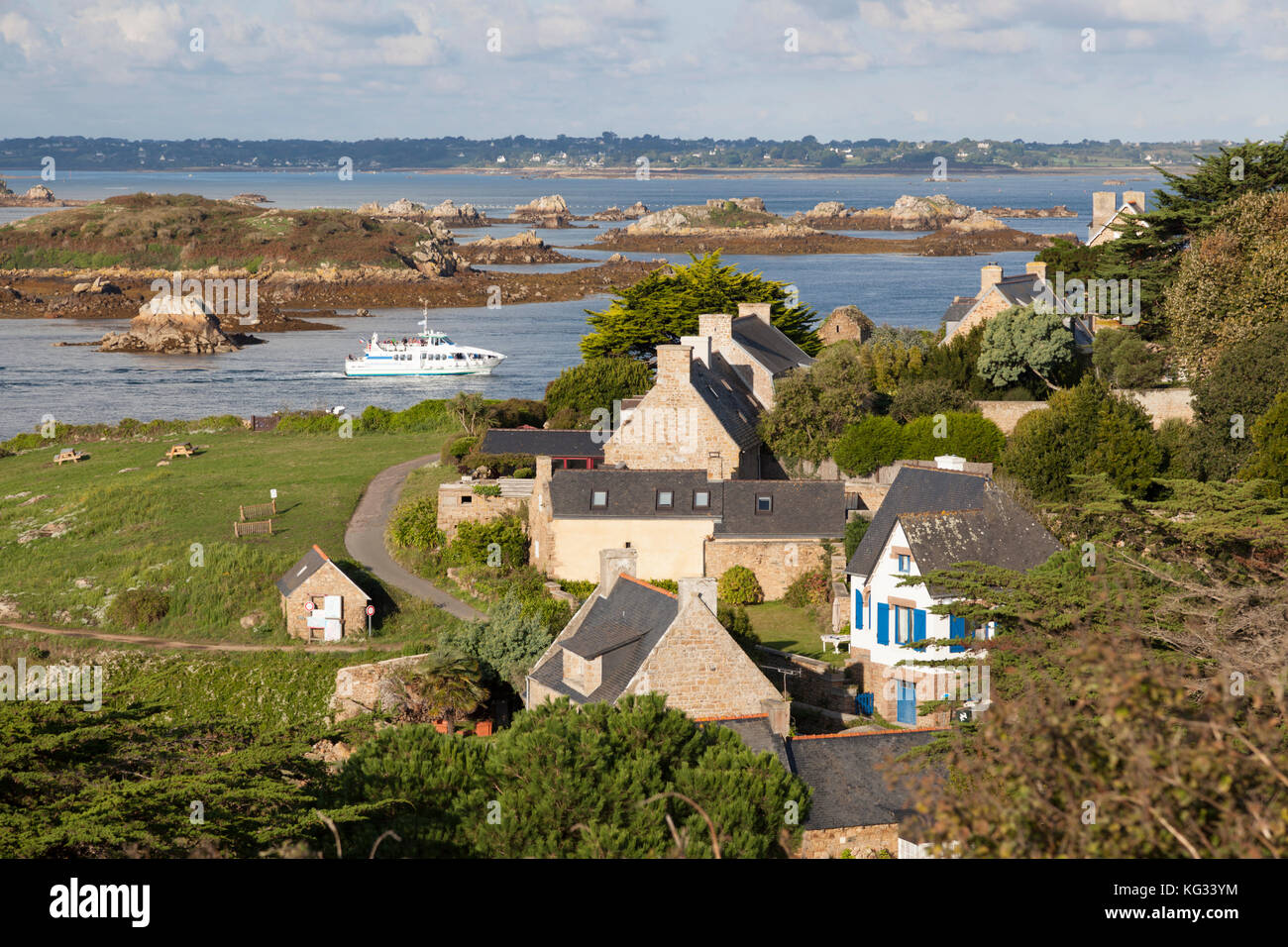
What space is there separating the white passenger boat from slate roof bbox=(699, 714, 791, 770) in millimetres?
71049

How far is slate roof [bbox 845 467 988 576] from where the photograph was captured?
30.5m

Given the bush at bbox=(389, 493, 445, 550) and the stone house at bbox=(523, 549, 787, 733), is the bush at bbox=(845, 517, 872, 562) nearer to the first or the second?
the stone house at bbox=(523, 549, 787, 733)

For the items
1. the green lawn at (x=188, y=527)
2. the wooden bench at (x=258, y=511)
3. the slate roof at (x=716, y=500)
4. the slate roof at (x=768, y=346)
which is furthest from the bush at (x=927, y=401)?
the wooden bench at (x=258, y=511)

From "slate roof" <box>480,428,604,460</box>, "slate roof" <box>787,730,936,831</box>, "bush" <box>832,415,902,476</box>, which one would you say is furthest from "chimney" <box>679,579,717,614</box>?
"slate roof" <box>480,428,604,460</box>

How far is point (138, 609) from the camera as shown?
124ft

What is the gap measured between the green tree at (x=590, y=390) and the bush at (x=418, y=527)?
11.2 metres

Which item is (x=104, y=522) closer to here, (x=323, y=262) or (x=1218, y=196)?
(x=1218, y=196)

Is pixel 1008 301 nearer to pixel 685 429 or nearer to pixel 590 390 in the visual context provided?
pixel 590 390

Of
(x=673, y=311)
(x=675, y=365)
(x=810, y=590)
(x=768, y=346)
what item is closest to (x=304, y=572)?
(x=675, y=365)

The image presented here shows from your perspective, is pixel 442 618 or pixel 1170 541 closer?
pixel 1170 541

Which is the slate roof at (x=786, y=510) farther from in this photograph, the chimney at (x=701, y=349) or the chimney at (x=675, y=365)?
the chimney at (x=701, y=349)
